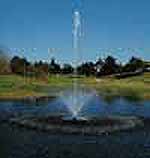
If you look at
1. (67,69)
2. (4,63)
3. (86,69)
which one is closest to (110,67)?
(86,69)

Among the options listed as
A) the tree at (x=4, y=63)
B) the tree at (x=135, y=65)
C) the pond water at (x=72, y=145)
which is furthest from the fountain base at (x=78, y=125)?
the tree at (x=135, y=65)

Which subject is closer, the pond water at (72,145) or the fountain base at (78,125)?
the pond water at (72,145)

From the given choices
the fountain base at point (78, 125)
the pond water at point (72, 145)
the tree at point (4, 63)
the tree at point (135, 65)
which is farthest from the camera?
the tree at point (135, 65)

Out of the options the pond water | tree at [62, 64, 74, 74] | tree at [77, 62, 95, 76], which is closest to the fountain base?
the pond water

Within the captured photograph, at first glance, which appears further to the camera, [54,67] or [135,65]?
[54,67]

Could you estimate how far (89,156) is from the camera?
16.4 meters

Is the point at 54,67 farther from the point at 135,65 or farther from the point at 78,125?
the point at 78,125

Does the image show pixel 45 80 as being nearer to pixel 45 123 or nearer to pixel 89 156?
pixel 45 123

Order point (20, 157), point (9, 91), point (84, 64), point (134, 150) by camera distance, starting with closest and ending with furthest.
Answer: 1. point (20, 157)
2. point (134, 150)
3. point (9, 91)
4. point (84, 64)

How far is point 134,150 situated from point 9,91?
48.7m

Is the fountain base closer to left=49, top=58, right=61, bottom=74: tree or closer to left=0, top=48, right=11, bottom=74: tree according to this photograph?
left=0, top=48, right=11, bottom=74: tree

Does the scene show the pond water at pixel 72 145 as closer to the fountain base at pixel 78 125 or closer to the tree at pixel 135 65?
the fountain base at pixel 78 125

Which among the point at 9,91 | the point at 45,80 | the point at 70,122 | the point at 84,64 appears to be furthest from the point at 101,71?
the point at 70,122

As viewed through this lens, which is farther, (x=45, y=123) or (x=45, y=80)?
(x=45, y=80)
